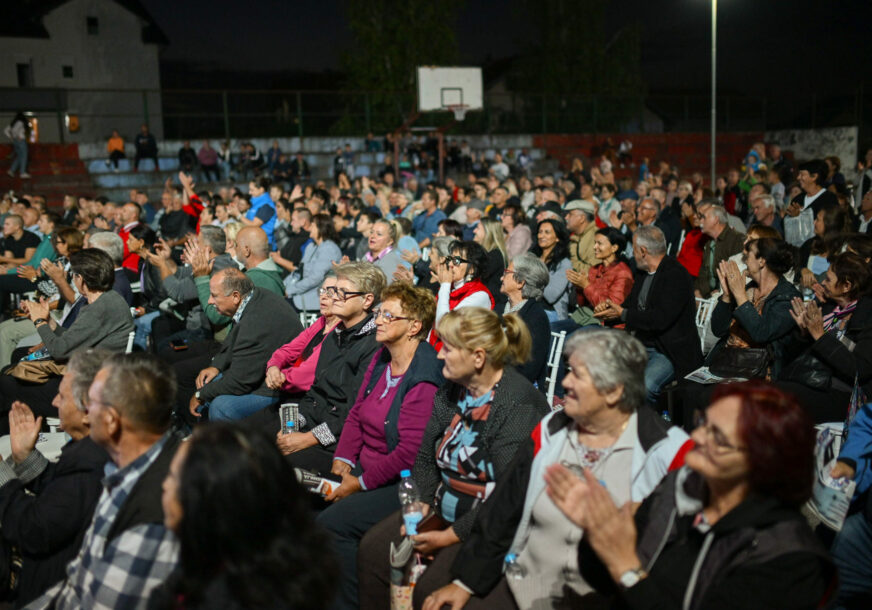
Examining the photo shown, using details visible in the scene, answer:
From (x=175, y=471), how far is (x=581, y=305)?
4.41m

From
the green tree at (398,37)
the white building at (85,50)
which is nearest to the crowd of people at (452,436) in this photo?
the green tree at (398,37)

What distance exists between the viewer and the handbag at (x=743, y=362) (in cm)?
434

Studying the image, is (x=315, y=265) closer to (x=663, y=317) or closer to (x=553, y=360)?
(x=553, y=360)

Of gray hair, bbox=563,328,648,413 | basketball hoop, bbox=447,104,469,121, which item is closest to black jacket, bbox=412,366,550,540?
gray hair, bbox=563,328,648,413

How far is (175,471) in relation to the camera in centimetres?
191

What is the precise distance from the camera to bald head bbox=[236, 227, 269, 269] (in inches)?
227

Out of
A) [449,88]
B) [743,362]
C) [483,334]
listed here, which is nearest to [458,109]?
[449,88]

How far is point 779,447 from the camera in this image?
6.13 ft

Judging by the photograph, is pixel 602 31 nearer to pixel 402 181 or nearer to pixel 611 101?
pixel 611 101

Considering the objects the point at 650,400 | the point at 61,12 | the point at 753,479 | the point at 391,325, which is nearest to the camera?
the point at 753,479

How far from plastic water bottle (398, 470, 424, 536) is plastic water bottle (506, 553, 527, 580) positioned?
18.0 inches

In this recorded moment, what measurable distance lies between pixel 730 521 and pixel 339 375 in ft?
7.95

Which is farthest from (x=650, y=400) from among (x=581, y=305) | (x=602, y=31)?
(x=602, y=31)

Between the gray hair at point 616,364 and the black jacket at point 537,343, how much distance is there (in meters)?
1.75
